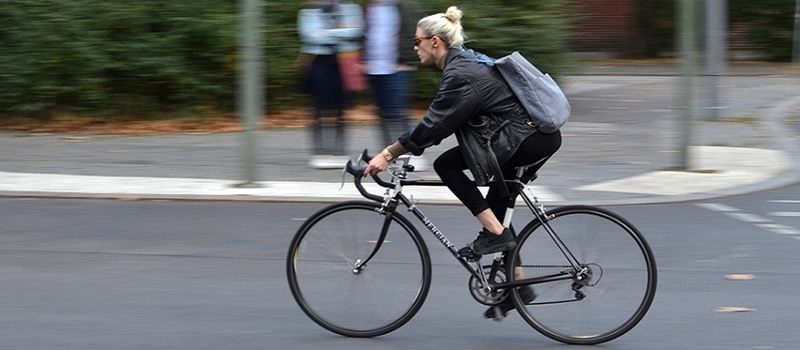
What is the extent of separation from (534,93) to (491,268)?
90 cm

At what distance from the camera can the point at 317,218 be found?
558 centimetres

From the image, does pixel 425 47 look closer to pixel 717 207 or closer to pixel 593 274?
pixel 593 274

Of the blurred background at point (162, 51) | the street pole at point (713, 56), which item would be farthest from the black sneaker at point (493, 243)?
the street pole at point (713, 56)

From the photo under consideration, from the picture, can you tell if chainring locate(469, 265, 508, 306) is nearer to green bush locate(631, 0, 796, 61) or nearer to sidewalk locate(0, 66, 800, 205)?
sidewalk locate(0, 66, 800, 205)

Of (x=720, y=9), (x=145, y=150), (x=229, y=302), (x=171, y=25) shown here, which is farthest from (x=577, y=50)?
(x=229, y=302)

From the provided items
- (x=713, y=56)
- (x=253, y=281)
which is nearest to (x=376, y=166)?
(x=253, y=281)

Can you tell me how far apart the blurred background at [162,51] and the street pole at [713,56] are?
1.78 metres

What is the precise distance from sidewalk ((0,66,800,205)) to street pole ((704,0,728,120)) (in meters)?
0.25

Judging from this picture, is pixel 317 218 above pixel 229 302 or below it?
above

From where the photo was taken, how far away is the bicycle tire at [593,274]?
5.46 metres

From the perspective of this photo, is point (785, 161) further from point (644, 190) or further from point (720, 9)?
point (720, 9)

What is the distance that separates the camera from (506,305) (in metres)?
5.68

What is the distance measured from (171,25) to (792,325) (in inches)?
388

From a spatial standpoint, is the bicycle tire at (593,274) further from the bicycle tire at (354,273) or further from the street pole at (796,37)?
the street pole at (796,37)
